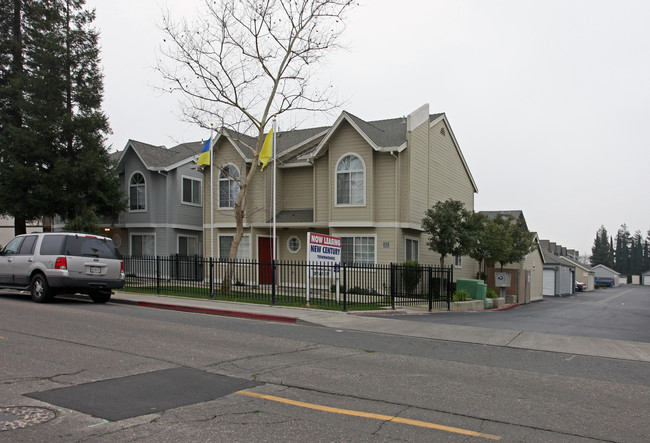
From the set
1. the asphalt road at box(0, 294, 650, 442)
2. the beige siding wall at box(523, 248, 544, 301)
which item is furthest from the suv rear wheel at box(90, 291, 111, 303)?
the beige siding wall at box(523, 248, 544, 301)

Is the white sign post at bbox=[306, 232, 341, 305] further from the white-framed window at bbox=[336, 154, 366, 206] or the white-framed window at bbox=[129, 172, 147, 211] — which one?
the white-framed window at bbox=[129, 172, 147, 211]

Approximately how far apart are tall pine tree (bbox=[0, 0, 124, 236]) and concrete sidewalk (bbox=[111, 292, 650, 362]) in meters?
11.5

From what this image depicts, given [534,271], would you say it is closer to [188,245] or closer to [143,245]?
[188,245]

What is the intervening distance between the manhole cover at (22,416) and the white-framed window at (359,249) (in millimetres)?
19001

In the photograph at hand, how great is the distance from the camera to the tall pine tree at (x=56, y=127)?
2570 cm

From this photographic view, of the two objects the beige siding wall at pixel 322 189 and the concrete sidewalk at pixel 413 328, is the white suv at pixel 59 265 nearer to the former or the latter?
the concrete sidewalk at pixel 413 328

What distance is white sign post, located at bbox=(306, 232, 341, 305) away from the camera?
16.3 meters

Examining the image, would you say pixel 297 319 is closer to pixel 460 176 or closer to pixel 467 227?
pixel 467 227

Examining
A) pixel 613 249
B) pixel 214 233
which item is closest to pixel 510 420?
pixel 214 233

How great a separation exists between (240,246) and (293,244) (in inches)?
116

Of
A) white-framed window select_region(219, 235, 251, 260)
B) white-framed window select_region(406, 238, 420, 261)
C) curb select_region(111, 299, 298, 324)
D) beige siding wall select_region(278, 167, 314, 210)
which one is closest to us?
curb select_region(111, 299, 298, 324)

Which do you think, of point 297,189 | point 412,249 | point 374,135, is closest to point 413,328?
point 412,249

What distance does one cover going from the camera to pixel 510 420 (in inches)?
223

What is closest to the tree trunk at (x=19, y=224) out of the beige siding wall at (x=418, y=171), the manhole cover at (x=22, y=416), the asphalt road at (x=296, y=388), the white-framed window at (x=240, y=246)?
the white-framed window at (x=240, y=246)
